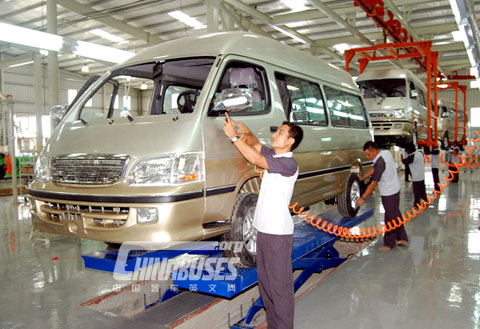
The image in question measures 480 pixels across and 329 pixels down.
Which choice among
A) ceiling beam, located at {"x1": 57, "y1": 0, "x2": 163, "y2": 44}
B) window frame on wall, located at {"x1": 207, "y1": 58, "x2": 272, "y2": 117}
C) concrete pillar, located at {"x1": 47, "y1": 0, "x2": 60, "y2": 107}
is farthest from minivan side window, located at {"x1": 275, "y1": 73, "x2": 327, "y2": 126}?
ceiling beam, located at {"x1": 57, "y1": 0, "x2": 163, "y2": 44}

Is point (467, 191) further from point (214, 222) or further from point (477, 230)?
point (214, 222)

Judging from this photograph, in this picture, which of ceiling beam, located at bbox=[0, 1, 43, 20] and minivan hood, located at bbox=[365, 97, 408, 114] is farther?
ceiling beam, located at bbox=[0, 1, 43, 20]

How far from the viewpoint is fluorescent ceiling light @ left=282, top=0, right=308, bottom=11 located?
1293 cm

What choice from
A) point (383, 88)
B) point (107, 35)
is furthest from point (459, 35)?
point (107, 35)

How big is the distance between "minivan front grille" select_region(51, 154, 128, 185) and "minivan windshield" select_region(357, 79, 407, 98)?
8922mm

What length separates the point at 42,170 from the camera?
3.61m

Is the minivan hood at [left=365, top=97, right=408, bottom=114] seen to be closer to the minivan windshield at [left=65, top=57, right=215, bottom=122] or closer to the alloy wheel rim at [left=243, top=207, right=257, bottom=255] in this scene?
the minivan windshield at [left=65, top=57, right=215, bottom=122]

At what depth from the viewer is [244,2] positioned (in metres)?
12.9

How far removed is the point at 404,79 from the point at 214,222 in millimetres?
8858

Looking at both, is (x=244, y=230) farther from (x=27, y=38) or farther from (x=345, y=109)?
(x=27, y=38)

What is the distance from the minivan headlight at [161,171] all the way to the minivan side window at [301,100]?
1.51 m

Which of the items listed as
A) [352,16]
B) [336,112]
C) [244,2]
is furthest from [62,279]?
[352,16]

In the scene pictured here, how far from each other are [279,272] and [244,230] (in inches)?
25.1

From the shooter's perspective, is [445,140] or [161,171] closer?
[161,171]
